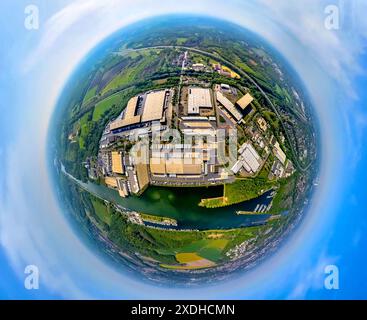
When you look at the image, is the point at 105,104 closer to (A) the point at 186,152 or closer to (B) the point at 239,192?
(A) the point at 186,152

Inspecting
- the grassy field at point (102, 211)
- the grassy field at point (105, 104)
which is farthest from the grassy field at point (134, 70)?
the grassy field at point (102, 211)

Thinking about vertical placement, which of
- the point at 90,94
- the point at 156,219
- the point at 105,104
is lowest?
the point at 156,219

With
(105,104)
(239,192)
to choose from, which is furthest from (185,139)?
(105,104)

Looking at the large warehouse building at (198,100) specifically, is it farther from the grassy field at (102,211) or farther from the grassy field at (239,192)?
the grassy field at (102,211)

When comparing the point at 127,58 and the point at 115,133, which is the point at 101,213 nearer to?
the point at 115,133

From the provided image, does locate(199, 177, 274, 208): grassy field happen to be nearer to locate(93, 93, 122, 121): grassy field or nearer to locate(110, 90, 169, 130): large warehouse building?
locate(110, 90, 169, 130): large warehouse building

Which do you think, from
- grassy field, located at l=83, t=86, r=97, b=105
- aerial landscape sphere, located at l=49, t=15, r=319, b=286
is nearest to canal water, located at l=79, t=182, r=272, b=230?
aerial landscape sphere, located at l=49, t=15, r=319, b=286

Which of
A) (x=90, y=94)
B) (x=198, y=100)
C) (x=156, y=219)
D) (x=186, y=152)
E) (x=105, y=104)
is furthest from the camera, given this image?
(x=90, y=94)
